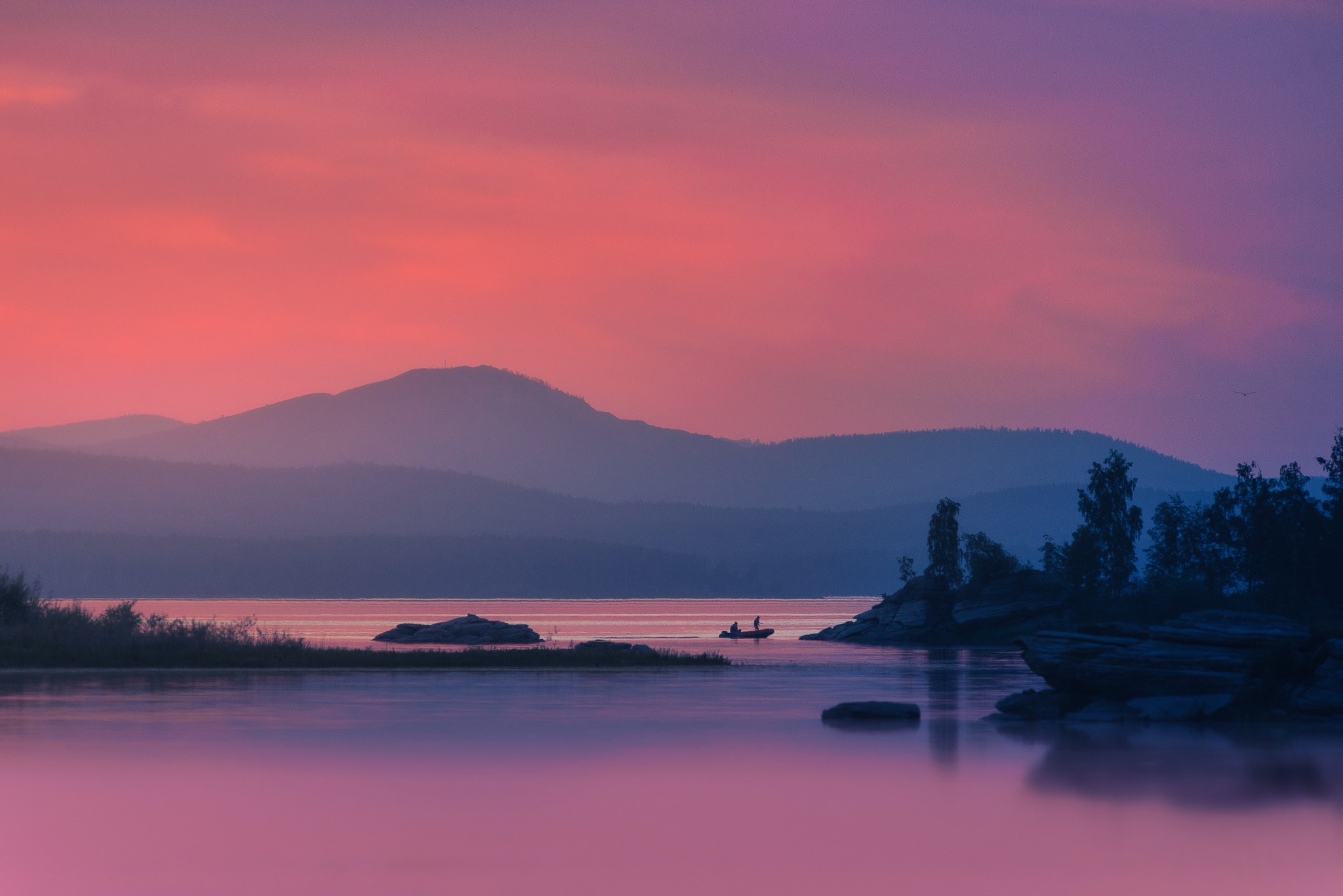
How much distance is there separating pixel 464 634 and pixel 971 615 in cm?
4033

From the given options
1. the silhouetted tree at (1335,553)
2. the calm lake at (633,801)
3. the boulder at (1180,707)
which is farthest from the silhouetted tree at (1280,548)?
the calm lake at (633,801)

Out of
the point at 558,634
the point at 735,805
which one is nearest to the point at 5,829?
the point at 735,805

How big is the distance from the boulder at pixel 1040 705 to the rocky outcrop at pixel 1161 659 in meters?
0.33

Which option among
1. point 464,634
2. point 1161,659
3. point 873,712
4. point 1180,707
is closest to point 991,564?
point 464,634

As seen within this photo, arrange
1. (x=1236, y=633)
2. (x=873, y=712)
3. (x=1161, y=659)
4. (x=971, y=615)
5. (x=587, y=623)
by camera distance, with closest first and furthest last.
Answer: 1. (x=873, y=712)
2. (x=1161, y=659)
3. (x=1236, y=633)
4. (x=971, y=615)
5. (x=587, y=623)

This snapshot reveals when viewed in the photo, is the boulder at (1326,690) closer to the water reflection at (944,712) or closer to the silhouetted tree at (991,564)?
the water reflection at (944,712)

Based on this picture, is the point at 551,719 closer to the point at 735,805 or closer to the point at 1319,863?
the point at 735,805

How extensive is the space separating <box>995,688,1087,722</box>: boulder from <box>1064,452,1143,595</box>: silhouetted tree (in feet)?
265

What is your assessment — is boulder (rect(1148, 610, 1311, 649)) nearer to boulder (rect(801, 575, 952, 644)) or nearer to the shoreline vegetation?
the shoreline vegetation

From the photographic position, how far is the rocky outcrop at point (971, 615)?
112 meters

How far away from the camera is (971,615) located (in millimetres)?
113000

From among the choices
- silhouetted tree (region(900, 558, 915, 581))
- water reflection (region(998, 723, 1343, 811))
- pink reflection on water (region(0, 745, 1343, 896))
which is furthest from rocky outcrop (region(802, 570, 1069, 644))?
pink reflection on water (region(0, 745, 1343, 896))

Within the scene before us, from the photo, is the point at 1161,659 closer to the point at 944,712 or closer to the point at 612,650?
the point at 944,712

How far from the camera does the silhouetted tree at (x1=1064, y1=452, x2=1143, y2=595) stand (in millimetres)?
120000
